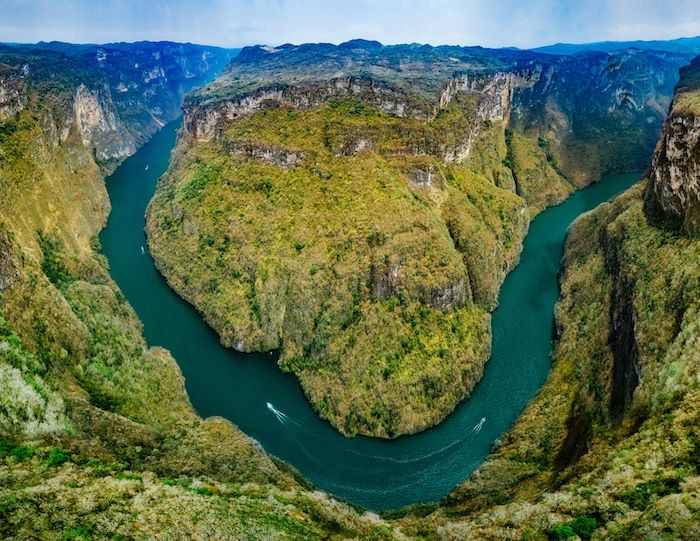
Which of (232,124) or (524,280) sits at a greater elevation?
(232,124)

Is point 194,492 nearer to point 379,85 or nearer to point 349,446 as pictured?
point 349,446

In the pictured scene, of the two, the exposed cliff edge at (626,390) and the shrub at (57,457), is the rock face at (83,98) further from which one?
the exposed cliff edge at (626,390)

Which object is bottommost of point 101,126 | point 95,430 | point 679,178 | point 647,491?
point 95,430

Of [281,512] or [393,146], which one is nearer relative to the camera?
[281,512]

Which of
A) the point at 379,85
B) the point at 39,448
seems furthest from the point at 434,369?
the point at 379,85

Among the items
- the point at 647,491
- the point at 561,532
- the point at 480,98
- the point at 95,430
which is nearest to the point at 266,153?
the point at 480,98

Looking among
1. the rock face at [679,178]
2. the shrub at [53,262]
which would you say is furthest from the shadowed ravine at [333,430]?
the rock face at [679,178]

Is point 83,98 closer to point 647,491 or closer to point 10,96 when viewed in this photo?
point 10,96
